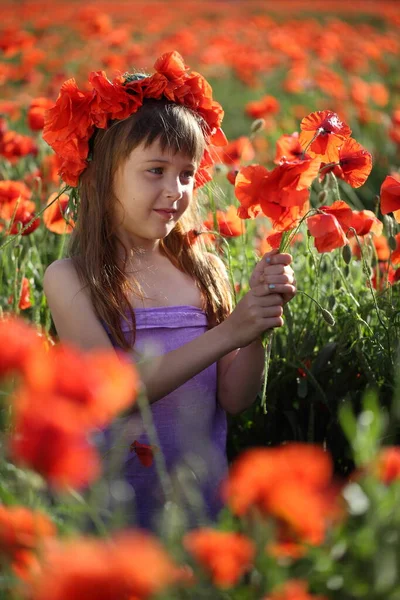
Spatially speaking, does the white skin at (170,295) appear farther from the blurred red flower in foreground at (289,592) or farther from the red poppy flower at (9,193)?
the blurred red flower in foreground at (289,592)

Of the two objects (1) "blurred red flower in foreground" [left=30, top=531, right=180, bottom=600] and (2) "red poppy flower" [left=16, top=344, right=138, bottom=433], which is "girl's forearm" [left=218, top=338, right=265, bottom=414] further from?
(1) "blurred red flower in foreground" [left=30, top=531, right=180, bottom=600]

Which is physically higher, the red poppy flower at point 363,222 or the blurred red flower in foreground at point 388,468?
the red poppy flower at point 363,222

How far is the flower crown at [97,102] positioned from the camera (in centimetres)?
160

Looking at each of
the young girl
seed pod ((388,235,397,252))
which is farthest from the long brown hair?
seed pod ((388,235,397,252))

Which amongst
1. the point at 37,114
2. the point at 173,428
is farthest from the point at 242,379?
the point at 37,114

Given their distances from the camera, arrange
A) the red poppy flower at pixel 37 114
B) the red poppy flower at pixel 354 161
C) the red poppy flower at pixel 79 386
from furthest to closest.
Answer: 1. the red poppy flower at pixel 37 114
2. the red poppy flower at pixel 354 161
3. the red poppy flower at pixel 79 386

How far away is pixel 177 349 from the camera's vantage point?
1.47m

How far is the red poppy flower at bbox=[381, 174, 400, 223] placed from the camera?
1.41 m

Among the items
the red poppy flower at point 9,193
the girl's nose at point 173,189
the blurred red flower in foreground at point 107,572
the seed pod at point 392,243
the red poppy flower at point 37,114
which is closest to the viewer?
the blurred red flower in foreground at point 107,572

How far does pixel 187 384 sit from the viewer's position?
1640 millimetres

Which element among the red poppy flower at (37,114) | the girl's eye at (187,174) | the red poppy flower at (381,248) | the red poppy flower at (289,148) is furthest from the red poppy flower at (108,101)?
the red poppy flower at (37,114)

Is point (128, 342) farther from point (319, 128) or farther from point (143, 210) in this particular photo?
point (319, 128)

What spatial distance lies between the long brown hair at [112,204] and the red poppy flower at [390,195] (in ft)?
1.17

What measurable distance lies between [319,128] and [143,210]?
358mm
